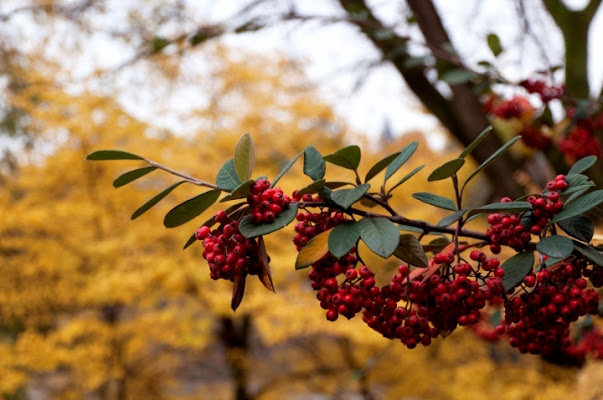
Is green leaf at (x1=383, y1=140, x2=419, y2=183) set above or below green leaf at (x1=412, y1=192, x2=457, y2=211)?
above

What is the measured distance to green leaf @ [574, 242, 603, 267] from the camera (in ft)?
1.69

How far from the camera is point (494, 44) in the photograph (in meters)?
1.27

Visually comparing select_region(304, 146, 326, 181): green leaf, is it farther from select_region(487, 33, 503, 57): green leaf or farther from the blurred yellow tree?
the blurred yellow tree

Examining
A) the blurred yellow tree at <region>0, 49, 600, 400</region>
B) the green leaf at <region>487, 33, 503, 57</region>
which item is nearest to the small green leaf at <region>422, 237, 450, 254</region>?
the green leaf at <region>487, 33, 503, 57</region>

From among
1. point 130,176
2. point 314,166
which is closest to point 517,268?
point 314,166

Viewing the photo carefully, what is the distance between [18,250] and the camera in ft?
19.5

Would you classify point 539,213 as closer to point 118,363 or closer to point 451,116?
point 451,116

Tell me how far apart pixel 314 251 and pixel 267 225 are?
0.06 m

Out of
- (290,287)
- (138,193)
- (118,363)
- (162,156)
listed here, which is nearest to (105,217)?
(138,193)

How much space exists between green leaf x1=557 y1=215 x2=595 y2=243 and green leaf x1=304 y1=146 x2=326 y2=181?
287 millimetres

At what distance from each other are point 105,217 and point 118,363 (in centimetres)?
146

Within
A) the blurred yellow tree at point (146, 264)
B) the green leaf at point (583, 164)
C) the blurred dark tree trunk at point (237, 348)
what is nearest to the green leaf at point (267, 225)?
the green leaf at point (583, 164)

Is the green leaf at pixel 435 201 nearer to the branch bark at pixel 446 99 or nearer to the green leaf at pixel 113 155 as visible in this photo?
the green leaf at pixel 113 155

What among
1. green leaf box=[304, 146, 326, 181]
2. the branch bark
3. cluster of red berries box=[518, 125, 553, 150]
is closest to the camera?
green leaf box=[304, 146, 326, 181]
